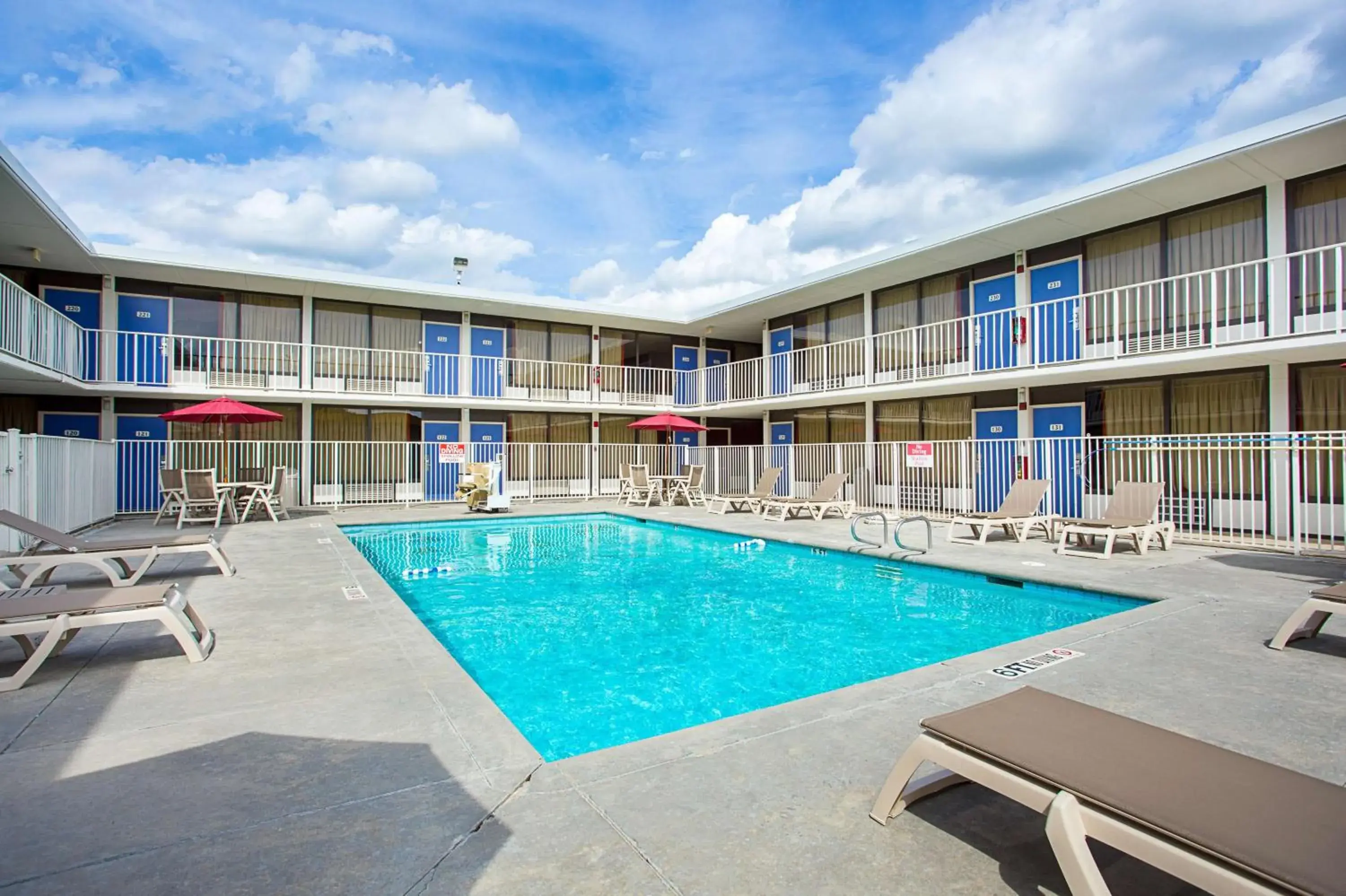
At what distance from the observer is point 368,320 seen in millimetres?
16766

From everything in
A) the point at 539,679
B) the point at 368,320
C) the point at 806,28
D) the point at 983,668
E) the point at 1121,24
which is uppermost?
the point at 806,28

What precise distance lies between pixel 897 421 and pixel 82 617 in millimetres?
15085

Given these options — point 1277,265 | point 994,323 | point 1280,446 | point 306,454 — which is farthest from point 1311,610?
point 306,454

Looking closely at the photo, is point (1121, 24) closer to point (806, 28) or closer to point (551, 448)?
point (806, 28)

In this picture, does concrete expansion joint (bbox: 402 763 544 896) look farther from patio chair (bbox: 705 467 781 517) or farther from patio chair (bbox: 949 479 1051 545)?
patio chair (bbox: 705 467 781 517)

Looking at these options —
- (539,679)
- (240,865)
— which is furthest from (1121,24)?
(240,865)

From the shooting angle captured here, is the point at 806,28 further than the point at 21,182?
Yes

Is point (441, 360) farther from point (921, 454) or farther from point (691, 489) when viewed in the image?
point (921, 454)

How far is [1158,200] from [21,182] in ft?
54.8

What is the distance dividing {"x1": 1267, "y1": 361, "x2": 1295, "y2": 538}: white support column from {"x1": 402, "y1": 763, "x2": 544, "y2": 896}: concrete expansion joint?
34.7 feet

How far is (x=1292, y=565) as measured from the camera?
7.23 metres

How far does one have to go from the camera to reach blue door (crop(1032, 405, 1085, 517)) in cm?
1165

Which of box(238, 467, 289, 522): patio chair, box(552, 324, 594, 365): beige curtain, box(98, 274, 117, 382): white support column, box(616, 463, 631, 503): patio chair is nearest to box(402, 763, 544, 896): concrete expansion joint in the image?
box(238, 467, 289, 522): patio chair

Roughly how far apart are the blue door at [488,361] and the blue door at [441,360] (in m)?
0.49
